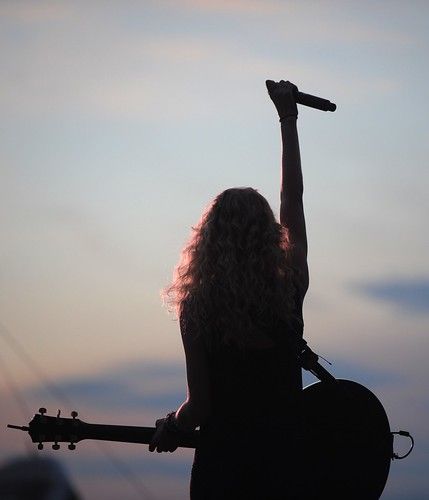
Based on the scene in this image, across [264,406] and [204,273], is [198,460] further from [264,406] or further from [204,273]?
[204,273]

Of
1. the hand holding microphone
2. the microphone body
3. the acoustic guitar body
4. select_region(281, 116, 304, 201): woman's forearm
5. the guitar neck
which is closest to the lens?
the acoustic guitar body

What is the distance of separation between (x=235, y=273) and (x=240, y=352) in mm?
349

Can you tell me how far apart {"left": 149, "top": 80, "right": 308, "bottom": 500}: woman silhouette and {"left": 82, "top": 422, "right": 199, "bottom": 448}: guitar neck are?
27 cm

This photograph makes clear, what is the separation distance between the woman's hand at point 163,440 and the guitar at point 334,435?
43 mm

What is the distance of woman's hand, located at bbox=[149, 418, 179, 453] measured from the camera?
3.99 metres

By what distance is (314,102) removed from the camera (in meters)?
4.64

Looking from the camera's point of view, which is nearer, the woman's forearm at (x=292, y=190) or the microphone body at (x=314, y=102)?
the woman's forearm at (x=292, y=190)

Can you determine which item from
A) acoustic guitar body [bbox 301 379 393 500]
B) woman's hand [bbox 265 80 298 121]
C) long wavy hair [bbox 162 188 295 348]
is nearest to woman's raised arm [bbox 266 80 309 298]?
woman's hand [bbox 265 80 298 121]

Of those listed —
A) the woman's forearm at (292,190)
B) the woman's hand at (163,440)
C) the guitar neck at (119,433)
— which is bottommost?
the woman's hand at (163,440)

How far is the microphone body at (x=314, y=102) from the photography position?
4.52 metres

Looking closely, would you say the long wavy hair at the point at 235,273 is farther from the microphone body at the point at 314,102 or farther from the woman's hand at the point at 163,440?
the microphone body at the point at 314,102

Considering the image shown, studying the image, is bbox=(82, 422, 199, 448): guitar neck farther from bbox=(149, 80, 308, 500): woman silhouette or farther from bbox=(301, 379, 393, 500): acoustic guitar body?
bbox=(301, 379, 393, 500): acoustic guitar body

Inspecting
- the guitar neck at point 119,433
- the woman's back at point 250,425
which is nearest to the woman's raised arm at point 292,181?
the woman's back at point 250,425

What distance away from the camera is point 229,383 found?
388 centimetres
